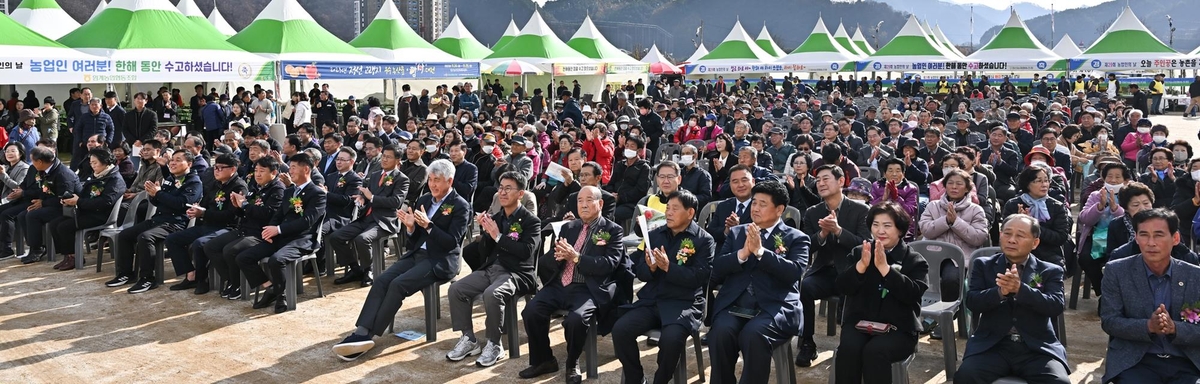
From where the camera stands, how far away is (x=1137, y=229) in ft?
13.8

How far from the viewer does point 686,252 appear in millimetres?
5141

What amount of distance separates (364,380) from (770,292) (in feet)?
7.31

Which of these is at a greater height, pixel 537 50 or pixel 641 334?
pixel 537 50

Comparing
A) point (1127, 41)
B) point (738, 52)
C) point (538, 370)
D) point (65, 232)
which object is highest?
point (738, 52)

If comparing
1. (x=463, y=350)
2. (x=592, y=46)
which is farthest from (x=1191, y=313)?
(x=592, y=46)

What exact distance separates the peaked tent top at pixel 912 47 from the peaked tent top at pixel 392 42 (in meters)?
13.5

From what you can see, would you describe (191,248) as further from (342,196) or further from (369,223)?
(369,223)

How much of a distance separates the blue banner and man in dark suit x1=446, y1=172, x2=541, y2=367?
12.7m

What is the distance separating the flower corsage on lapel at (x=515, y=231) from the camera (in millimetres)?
5945

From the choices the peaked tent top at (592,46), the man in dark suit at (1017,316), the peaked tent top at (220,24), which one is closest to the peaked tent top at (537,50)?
the peaked tent top at (592,46)

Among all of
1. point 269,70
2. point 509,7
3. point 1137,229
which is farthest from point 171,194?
point 509,7

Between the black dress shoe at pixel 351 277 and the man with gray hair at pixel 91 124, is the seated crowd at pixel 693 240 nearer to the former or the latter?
the black dress shoe at pixel 351 277

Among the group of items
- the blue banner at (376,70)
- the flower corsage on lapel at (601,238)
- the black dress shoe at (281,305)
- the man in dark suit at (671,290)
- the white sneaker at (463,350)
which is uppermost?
the blue banner at (376,70)

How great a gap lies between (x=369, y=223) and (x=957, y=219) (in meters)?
4.21
